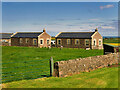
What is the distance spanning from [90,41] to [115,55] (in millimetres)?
22585

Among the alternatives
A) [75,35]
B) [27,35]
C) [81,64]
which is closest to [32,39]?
[27,35]

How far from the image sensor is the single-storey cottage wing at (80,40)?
42.0 metres

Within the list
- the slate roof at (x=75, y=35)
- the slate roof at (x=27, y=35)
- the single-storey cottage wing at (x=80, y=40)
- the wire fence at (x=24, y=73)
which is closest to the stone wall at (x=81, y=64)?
the wire fence at (x=24, y=73)

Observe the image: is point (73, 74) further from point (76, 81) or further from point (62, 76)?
point (76, 81)

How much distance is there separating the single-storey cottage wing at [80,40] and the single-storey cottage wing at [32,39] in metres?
3.66

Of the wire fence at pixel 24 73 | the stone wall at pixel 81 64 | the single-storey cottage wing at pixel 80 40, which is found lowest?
the wire fence at pixel 24 73

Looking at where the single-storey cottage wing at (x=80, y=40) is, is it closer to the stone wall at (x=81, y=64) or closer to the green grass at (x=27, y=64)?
the green grass at (x=27, y=64)

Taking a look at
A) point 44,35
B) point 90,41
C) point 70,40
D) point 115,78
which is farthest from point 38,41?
point 115,78

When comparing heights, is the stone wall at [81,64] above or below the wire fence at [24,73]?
above

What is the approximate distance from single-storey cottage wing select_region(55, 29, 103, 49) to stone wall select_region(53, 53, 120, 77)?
2316 centimetres

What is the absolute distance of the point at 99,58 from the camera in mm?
16547

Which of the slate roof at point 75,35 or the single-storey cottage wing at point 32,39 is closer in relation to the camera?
the slate roof at point 75,35

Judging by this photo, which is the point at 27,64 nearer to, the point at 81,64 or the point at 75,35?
the point at 81,64

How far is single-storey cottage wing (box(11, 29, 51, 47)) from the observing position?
4550 centimetres
